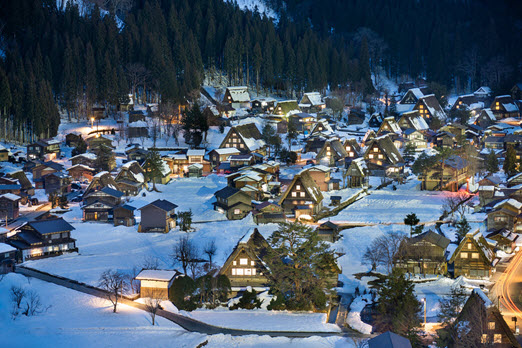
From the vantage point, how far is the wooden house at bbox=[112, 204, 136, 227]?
40.8m

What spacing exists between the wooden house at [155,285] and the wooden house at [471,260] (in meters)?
14.3

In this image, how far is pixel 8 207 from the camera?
137 feet

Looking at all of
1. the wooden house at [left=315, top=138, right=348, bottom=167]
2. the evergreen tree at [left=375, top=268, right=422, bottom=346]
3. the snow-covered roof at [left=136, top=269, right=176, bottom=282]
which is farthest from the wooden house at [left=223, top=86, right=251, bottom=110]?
the evergreen tree at [left=375, top=268, right=422, bottom=346]

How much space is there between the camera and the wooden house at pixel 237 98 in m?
71.8

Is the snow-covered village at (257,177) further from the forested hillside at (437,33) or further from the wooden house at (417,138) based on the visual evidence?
the forested hillside at (437,33)

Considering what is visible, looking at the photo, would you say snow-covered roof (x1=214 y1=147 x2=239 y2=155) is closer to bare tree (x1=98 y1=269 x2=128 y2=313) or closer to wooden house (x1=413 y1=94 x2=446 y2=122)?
bare tree (x1=98 y1=269 x2=128 y2=313)

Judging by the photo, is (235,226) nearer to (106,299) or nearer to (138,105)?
(106,299)

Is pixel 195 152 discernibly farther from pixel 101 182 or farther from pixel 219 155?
pixel 101 182

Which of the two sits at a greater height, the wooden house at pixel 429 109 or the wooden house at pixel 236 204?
the wooden house at pixel 429 109

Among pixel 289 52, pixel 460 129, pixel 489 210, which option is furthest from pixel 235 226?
pixel 289 52

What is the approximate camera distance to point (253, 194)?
44.2 m

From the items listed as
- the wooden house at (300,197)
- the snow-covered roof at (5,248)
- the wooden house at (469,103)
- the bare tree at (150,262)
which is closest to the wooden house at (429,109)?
the wooden house at (469,103)

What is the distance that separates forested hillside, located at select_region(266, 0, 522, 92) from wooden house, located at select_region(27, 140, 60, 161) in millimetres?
50316

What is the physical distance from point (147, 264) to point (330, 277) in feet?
30.7
